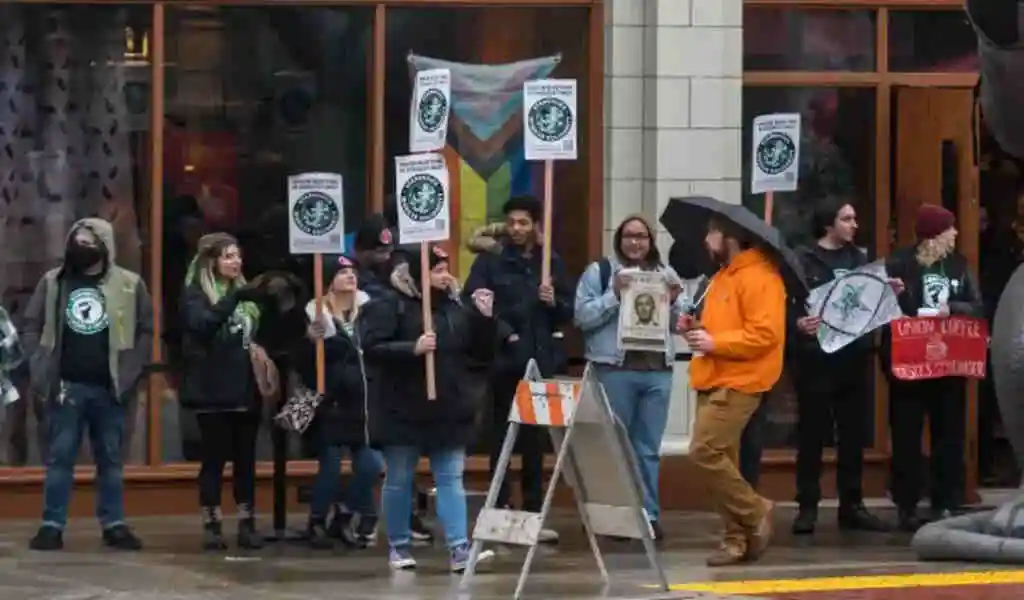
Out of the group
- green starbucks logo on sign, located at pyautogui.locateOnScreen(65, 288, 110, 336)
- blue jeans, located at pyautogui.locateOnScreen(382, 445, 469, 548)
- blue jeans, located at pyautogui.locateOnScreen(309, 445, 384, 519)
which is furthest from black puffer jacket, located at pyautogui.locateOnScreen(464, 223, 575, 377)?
green starbucks logo on sign, located at pyautogui.locateOnScreen(65, 288, 110, 336)

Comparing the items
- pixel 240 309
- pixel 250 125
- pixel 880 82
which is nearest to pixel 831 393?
pixel 880 82

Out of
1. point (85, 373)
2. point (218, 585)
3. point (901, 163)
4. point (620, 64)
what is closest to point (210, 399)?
point (85, 373)

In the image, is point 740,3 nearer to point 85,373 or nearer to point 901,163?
point 901,163

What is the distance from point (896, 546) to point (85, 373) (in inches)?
191

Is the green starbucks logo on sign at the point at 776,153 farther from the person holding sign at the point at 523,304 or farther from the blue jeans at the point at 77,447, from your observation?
the blue jeans at the point at 77,447

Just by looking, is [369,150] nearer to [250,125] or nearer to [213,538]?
[250,125]

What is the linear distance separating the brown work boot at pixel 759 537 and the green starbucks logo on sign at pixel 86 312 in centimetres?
394

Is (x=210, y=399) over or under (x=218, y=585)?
over

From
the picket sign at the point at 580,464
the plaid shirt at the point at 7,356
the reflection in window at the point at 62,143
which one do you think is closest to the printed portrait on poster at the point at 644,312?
the picket sign at the point at 580,464

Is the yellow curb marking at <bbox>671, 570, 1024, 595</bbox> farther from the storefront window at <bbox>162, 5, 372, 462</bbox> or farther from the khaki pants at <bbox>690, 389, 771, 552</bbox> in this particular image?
the storefront window at <bbox>162, 5, 372, 462</bbox>

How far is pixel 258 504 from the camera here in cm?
1563

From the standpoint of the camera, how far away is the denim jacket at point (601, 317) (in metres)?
14.4

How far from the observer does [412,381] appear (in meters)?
13.0

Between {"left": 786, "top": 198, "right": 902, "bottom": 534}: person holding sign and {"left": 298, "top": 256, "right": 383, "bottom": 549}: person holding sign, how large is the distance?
2676 mm
